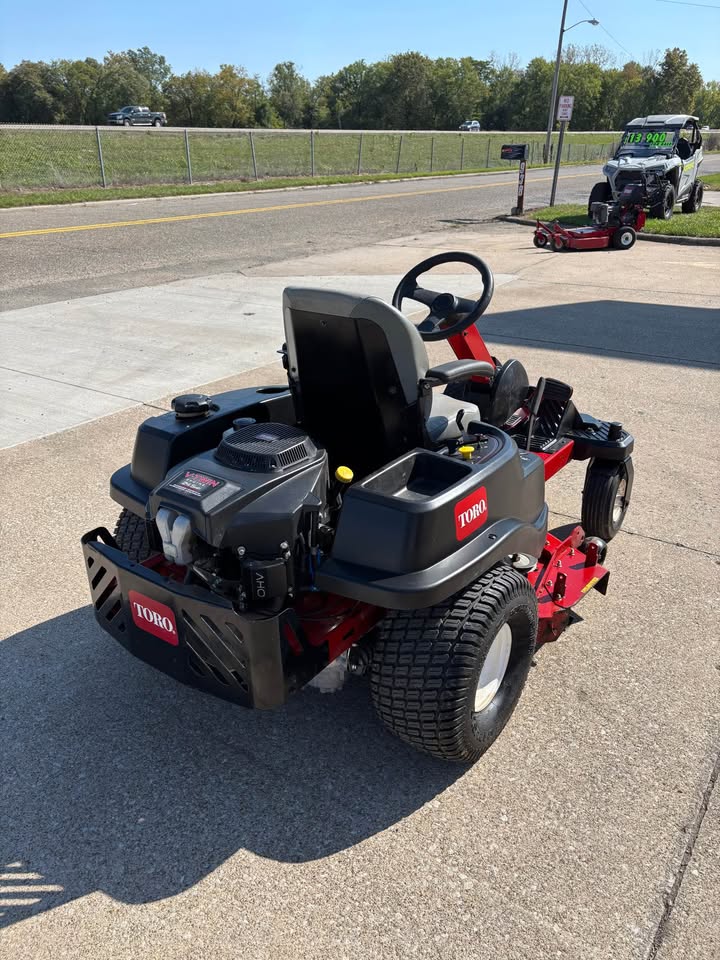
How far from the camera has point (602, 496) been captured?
144 inches

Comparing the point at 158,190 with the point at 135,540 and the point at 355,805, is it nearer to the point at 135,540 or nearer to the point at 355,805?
the point at 135,540

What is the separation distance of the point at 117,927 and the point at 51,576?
5.93 feet

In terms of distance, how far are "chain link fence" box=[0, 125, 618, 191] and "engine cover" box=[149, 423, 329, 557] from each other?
64.6ft

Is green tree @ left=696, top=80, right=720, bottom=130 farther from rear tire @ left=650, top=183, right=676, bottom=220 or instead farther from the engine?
the engine

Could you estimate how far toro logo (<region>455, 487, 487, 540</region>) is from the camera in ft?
7.59

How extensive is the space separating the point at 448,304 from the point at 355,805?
→ 1.99m

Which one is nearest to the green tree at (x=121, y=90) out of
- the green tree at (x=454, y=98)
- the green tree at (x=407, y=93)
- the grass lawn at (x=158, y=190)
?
the green tree at (x=407, y=93)

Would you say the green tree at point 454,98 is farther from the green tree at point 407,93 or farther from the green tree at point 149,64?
the green tree at point 149,64

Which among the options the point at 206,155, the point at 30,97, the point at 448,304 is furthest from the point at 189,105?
the point at 448,304

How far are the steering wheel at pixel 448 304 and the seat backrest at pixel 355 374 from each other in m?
0.53

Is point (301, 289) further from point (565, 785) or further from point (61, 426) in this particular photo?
point (61, 426)

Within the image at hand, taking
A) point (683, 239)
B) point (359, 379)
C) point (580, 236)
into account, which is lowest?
point (683, 239)

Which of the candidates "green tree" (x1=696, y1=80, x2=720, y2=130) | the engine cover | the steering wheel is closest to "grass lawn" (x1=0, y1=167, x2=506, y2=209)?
the steering wheel

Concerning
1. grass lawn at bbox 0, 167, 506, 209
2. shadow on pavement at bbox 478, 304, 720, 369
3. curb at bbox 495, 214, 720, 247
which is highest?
curb at bbox 495, 214, 720, 247
